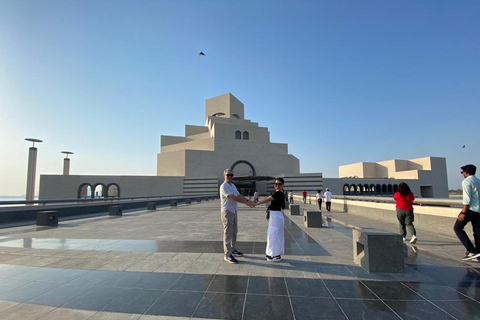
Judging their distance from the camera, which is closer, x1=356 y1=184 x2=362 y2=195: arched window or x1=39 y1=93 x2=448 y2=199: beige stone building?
x1=39 y1=93 x2=448 y2=199: beige stone building

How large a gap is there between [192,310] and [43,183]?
5192 cm

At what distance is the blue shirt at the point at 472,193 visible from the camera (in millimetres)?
4844

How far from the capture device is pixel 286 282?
153 inches

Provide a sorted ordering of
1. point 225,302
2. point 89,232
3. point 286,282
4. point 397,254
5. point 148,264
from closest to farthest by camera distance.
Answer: point 225,302 < point 286,282 < point 397,254 < point 148,264 < point 89,232

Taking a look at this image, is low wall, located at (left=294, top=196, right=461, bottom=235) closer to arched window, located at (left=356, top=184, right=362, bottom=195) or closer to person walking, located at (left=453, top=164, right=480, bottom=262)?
person walking, located at (left=453, top=164, right=480, bottom=262)

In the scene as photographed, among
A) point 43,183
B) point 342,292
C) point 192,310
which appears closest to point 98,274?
point 192,310

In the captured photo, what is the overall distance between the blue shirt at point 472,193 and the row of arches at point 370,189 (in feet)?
176

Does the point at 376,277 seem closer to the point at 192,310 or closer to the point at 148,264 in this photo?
the point at 192,310

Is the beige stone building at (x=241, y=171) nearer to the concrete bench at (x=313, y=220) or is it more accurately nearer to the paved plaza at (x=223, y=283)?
the concrete bench at (x=313, y=220)

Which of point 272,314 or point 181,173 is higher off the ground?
point 181,173

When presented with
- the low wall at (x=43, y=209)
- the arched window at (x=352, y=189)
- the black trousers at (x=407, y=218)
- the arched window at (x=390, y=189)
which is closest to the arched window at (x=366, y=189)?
the arched window at (x=352, y=189)

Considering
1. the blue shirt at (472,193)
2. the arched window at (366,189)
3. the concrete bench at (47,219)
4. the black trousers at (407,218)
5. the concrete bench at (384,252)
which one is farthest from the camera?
the arched window at (366,189)

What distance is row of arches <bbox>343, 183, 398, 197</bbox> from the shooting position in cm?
5503

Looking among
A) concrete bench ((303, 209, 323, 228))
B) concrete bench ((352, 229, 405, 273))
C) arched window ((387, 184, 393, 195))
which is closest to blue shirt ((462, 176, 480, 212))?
concrete bench ((352, 229, 405, 273))
